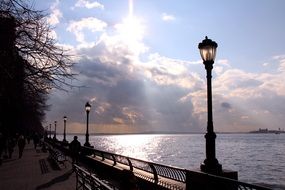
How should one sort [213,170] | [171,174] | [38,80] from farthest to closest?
[171,174] → [38,80] → [213,170]

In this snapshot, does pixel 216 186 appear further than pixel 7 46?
No

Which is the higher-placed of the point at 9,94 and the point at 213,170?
the point at 9,94

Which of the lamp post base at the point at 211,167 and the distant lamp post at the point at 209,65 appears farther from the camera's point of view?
the distant lamp post at the point at 209,65

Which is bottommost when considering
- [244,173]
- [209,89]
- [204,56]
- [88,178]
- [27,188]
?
[244,173]

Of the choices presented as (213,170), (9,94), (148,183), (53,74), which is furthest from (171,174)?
(9,94)

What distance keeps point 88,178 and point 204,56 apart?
15.7ft

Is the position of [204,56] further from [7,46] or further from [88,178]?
[7,46]

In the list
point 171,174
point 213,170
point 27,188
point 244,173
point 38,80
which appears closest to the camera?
point 213,170

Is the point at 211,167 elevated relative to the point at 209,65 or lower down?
lower down

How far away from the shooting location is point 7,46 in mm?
11859

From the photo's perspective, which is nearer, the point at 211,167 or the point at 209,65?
the point at 211,167

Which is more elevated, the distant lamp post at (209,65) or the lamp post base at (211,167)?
the distant lamp post at (209,65)

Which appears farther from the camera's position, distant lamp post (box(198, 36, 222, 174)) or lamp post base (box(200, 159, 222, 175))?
distant lamp post (box(198, 36, 222, 174))

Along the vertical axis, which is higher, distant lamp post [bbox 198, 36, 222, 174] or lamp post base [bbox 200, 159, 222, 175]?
distant lamp post [bbox 198, 36, 222, 174]
